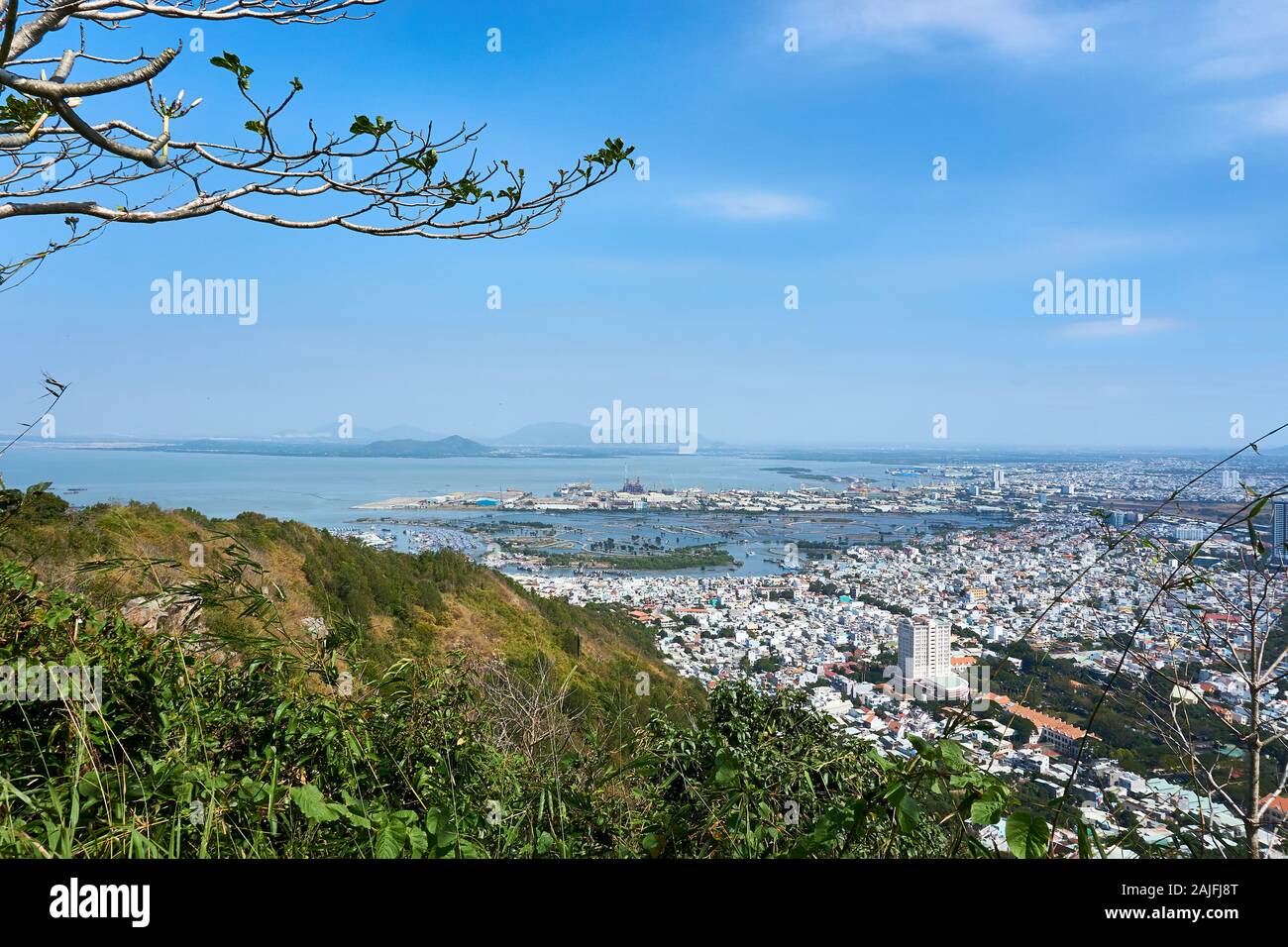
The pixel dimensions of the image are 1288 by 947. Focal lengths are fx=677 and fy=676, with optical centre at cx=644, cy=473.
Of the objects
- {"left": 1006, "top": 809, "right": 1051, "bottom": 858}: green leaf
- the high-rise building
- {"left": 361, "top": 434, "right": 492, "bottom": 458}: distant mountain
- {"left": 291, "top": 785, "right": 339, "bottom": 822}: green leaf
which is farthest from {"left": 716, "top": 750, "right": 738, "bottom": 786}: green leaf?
{"left": 361, "top": 434, "right": 492, "bottom": 458}: distant mountain

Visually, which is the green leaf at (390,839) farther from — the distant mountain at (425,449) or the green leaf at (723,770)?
the distant mountain at (425,449)

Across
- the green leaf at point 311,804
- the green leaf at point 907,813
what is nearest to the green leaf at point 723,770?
the green leaf at point 907,813

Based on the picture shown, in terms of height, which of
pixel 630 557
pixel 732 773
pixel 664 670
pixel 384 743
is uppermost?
pixel 732 773

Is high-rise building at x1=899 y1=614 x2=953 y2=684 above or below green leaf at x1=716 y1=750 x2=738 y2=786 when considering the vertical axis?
below

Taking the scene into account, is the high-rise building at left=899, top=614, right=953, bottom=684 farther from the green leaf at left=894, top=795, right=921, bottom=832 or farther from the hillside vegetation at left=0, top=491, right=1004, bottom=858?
the green leaf at left=894, top=795, right=921, bottom=832
